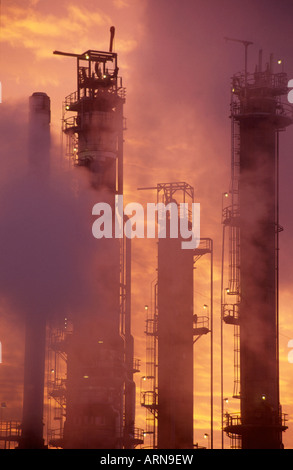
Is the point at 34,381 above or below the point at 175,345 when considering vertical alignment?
below

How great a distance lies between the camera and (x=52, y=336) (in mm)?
63312

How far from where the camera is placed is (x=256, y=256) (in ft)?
207

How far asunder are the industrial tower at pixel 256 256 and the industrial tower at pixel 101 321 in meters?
5.28

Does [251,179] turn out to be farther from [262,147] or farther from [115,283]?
[115,283]

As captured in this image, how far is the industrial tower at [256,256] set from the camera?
6150cm

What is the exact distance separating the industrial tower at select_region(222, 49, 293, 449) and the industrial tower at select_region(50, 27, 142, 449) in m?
5.28

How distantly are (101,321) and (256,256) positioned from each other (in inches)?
334

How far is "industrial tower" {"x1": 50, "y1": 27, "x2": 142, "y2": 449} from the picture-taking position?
5988 centimetres

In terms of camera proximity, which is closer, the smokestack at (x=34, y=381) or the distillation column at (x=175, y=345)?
the smokestack at (x=34, y=381)

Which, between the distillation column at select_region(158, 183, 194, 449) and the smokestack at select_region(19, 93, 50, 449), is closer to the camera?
the smokestack at select_region(19, 93, 50, 449)

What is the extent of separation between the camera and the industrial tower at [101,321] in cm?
5988

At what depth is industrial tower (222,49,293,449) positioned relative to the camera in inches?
2421

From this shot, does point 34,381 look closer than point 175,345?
Yes
